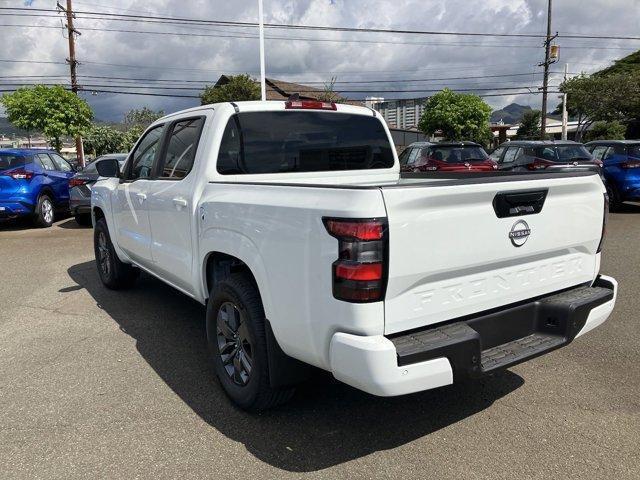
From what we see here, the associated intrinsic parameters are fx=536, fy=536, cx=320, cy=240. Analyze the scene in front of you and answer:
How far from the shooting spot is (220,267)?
11.7ft

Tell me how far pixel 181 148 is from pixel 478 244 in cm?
250

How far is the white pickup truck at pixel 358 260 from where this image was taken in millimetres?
2363

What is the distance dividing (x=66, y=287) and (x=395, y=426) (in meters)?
4.94

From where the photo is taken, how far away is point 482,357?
8.76ft

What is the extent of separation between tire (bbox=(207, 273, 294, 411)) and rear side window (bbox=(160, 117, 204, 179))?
1.08 meters

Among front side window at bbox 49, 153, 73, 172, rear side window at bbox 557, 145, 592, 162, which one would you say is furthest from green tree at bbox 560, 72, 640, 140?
front side window at bbox 49, 153, 73, 172

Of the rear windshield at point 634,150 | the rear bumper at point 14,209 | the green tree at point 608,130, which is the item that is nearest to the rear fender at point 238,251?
the rear bumper at point 14,209

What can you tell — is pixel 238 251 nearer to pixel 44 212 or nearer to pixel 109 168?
pixel 109 168

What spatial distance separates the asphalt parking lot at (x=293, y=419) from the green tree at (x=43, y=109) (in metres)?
21.4

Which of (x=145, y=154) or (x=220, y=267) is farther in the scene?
(x=145, y=154)

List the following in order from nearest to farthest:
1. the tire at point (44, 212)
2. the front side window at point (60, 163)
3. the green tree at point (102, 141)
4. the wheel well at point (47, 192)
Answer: the tire at point (44, 212), the wheel well at point (47, 192), the front side window at point (60, 163), the green tree at point (102, 141)

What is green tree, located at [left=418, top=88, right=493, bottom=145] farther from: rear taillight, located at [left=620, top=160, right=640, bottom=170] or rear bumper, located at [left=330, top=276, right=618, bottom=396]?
rear bumper, located at [left=330, top=276, right=618, bottom=396]

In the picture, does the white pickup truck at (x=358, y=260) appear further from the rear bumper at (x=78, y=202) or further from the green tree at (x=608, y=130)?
the green tree at (x=608, y=130)

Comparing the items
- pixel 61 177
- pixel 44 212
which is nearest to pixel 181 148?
pixel 44 212
